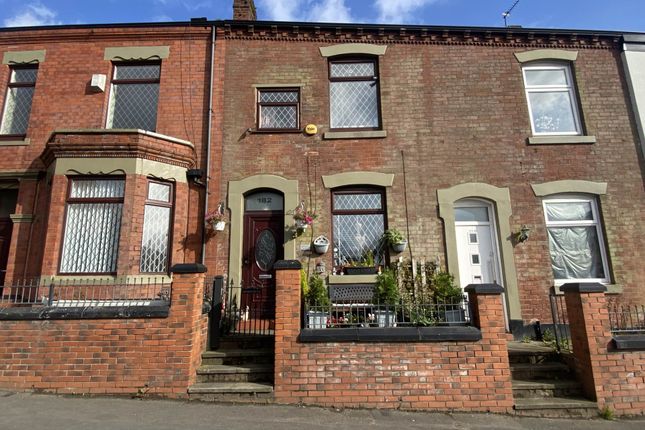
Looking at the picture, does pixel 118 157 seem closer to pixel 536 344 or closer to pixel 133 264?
pixel 133 264

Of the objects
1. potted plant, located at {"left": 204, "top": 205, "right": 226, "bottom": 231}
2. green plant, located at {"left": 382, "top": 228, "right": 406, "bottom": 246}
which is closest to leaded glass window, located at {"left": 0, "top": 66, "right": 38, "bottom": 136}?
potted plant, located at {"left": 204, "top": 205, "right": 226, "bottom": 231}

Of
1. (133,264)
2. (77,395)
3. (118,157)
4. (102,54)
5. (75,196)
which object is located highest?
(102,54)

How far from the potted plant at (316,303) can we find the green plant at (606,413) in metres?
3.84

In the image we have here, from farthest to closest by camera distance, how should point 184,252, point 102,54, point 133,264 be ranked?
point 102,54 → point 184,252 → point 133,264

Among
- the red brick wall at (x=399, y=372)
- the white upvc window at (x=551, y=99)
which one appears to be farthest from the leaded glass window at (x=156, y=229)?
the white upvc window at (x=551, y=99)

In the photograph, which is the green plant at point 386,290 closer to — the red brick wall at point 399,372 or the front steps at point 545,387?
the red brick wall at point 399,372

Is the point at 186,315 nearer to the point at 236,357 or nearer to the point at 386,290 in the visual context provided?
the point at 236,357

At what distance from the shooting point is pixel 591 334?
523 cm

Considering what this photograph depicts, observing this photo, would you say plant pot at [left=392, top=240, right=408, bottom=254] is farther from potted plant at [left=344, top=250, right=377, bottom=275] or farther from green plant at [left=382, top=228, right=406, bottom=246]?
potted plant at [left=344, top=250, right=377, bottom=275]

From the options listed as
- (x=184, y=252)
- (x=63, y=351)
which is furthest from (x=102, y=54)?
A: (x=63, y=351)

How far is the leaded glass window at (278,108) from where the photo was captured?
351 inches

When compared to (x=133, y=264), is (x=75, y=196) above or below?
above

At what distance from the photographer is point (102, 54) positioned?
9219 millimetres

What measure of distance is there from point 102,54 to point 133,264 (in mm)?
5494
